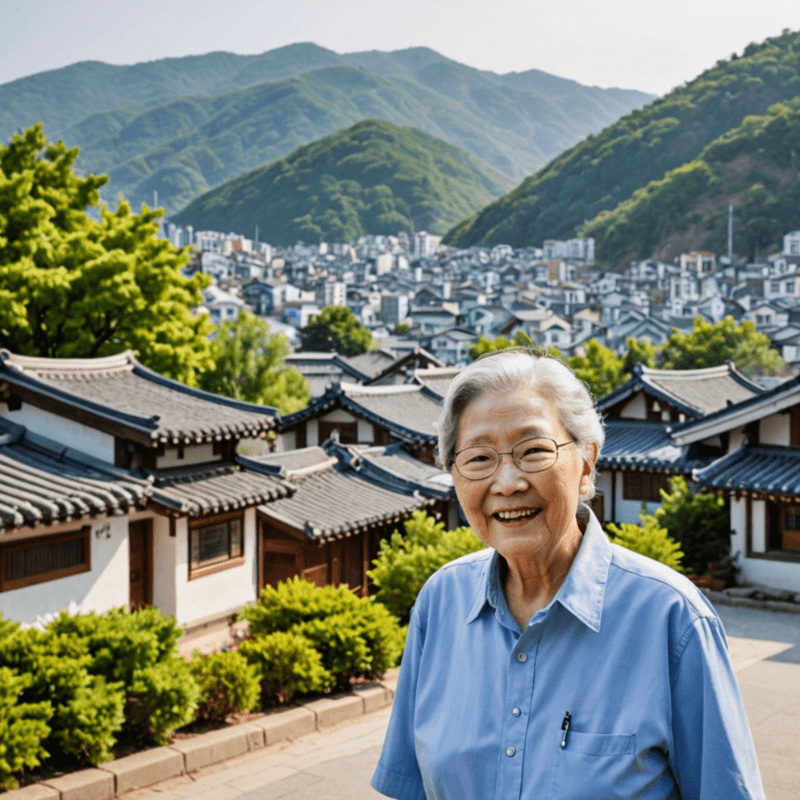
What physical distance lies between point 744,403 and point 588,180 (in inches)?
6634

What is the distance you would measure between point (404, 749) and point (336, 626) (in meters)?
9.13

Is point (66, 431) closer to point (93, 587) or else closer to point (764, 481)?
point (93, 587)

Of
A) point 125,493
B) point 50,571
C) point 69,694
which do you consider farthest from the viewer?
point 125,493

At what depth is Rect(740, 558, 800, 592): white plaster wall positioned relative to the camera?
20.2 m

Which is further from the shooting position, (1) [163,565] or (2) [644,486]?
(2) [644,486]

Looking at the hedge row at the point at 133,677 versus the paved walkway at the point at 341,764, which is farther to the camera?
the hedge row at the point at 133,677

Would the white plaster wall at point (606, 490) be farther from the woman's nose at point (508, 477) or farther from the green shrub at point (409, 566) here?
the woman's nose at point (508, 477)

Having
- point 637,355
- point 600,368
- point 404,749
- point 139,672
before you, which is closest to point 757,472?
point 139,672

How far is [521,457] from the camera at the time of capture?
2.99 meters

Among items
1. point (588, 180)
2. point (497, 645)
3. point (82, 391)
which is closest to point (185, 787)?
point (497, 645)

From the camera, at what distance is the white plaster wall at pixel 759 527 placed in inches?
812

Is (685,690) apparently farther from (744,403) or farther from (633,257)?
(633,257)

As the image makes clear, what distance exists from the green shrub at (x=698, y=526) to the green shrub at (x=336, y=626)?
10.6m

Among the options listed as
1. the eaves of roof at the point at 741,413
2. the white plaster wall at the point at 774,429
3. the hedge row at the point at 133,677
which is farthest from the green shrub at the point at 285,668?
the white plaster wall at the point at 774,429
